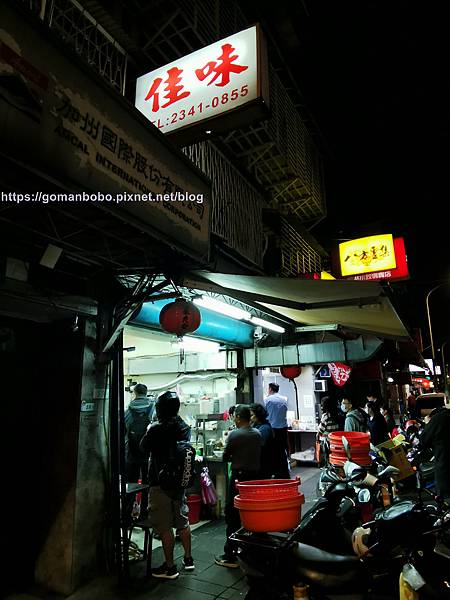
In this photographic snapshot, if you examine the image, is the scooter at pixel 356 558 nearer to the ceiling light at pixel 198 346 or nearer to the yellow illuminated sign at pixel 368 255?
the ceiling light at pixel 198 346

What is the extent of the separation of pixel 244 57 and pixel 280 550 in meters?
6.18

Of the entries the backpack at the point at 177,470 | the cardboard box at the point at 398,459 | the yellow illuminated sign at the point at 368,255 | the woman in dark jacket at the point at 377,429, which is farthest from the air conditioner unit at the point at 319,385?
the backpack at the point at 177,470

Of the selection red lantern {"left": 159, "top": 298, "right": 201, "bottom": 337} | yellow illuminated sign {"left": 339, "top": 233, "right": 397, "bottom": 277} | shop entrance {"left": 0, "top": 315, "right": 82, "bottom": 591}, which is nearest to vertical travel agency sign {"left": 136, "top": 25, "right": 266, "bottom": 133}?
red lantern {"left": 159, "top": 298, "right": 201, "bottom": 337}

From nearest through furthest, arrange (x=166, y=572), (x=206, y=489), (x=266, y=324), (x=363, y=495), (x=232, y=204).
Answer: (x=363, y=495), (x=166, y=572), (x=206, y=489), (x=232, y=204), (x=266, y=324)

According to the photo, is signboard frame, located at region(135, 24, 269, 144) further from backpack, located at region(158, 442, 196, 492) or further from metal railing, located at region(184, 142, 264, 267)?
backpack, located at region(158, 442, 196, 492)

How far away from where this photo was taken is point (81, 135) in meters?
3.46

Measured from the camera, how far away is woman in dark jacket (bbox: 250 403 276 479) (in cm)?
755

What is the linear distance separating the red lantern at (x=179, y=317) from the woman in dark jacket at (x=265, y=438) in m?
2.86

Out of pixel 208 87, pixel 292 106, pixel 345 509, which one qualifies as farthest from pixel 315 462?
pixel 208 87

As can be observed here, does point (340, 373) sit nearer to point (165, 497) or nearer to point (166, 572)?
point (165, 497)

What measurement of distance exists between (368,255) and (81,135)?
11.9 m

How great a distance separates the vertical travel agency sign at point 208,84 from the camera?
520cm

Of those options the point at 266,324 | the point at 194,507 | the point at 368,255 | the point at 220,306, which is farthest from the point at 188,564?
the point at 368,255

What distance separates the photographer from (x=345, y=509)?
4641mm
